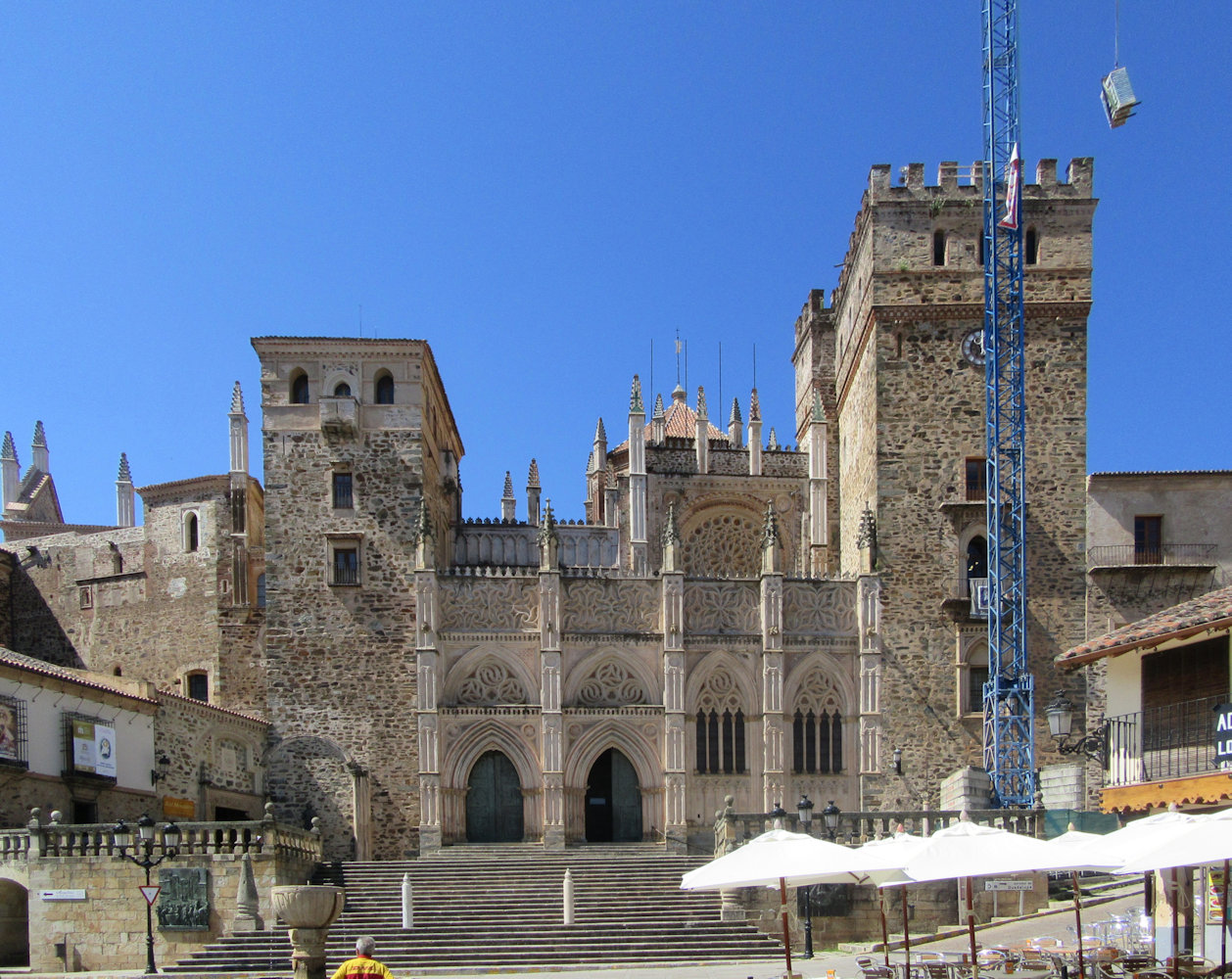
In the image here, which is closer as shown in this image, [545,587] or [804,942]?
[804,942]

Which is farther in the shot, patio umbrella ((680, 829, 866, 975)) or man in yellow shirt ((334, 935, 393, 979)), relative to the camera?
patio umbrella ((680, 829, 866, 975))

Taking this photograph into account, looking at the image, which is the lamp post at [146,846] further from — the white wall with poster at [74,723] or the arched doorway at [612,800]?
the arched doorway at [612,800]

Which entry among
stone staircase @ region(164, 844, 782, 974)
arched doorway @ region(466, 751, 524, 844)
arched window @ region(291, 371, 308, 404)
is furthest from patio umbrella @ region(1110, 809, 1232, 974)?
arched window @ region(291, 371, 308, 404)

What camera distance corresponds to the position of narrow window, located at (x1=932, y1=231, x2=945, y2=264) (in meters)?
40.5

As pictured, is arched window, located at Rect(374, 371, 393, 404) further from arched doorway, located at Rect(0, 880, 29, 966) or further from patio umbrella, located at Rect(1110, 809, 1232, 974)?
patio umbrella, located at Rect(1110, 809, 1232, 974)

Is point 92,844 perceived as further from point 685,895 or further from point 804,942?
point 804,942

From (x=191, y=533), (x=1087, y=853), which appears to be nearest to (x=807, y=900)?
(x=1087, y=853)

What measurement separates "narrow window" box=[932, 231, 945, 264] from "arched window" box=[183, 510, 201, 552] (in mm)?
24557

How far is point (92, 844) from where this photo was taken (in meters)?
28.8

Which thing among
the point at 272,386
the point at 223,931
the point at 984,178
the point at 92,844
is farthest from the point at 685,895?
the point at 984,178

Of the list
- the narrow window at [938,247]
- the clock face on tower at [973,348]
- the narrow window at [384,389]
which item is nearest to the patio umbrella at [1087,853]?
the clock face on tower at [973,348]

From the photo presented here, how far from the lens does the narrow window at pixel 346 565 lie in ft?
127

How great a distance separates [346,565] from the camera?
128ft

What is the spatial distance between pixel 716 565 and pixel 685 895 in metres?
16.1
